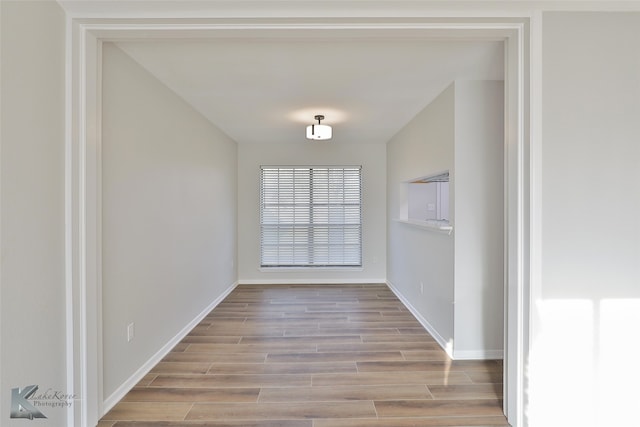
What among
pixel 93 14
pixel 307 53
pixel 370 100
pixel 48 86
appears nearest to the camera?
pixel 48 86

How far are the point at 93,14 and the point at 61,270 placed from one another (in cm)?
135

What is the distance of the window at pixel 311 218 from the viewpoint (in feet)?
17.4

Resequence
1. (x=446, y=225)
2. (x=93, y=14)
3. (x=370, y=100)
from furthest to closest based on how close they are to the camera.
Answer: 1. (x=370, y=100)
2. (x=446, y=225)
3. (x=93, y=14)

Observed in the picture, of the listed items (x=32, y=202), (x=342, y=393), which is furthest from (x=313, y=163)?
(x=32, y=202)

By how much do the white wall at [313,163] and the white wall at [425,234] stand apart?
1.23ft

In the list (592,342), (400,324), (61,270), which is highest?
(61,270)

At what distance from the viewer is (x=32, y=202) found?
1.43 m

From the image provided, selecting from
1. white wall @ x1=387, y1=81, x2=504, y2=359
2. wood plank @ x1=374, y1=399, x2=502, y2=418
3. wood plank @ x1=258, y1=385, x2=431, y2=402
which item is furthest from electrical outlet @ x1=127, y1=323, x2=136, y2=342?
white wall @ x1=387, y1=81, x2=504, y2=359

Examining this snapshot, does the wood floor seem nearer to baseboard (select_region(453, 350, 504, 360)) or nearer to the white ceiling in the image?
baseboard (select_region(453, 350, 504, 360))

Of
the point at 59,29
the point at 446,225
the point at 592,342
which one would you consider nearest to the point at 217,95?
the point at 59,29

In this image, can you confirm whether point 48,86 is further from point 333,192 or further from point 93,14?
point 333,192

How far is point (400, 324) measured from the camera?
342 centimetres

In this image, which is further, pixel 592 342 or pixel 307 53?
pixel 307 53

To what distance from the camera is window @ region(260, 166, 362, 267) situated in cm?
530
